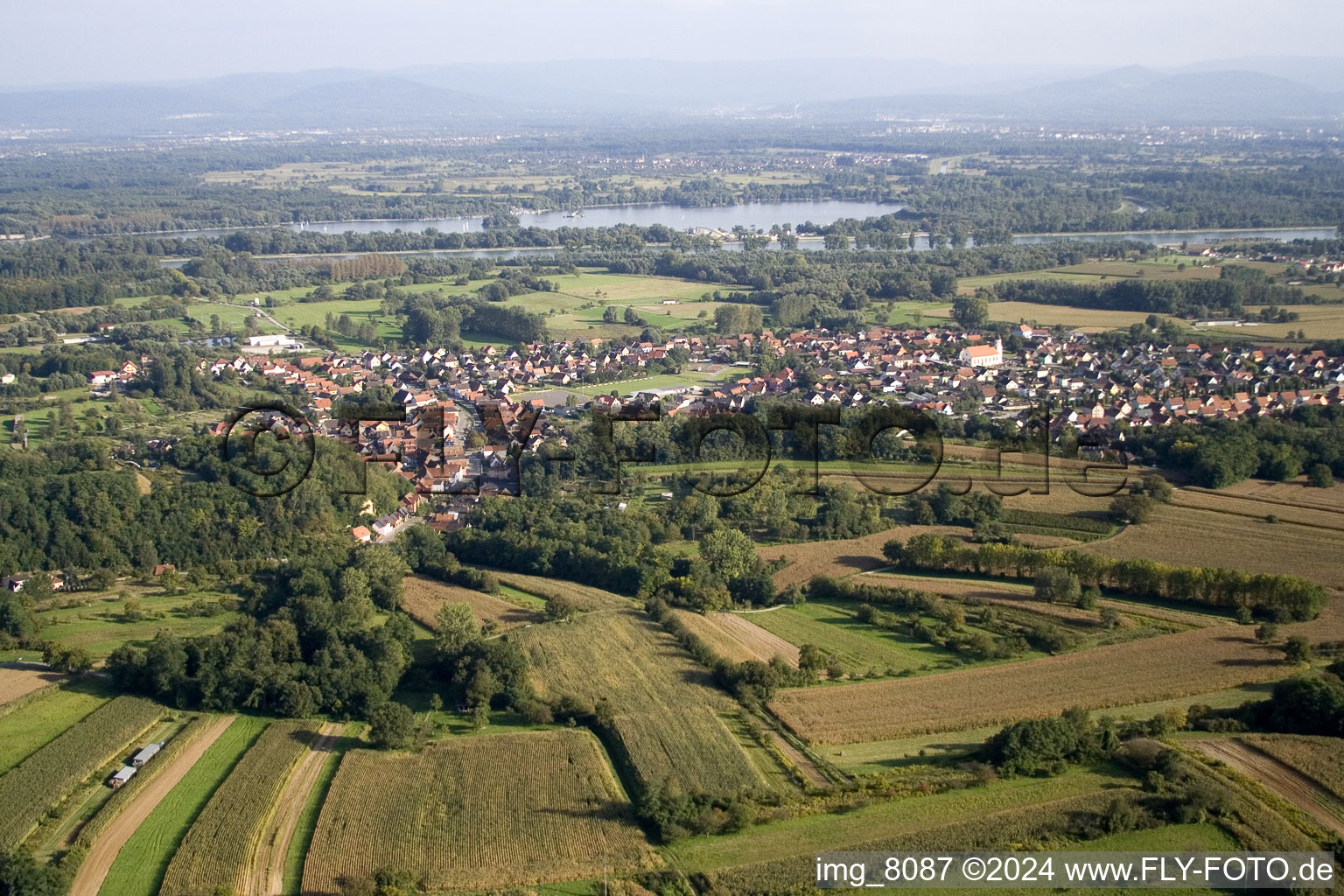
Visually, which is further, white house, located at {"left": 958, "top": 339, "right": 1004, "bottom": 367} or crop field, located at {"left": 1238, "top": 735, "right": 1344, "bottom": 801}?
white house, located at {"left": 958, "top": 339, "right": 1004, "bottom": 367}

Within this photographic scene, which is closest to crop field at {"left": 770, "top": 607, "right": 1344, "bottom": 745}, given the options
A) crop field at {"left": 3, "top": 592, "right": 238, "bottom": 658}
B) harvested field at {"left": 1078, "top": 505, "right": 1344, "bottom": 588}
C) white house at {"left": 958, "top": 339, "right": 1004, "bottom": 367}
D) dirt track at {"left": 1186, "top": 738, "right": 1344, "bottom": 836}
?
dirt track at {"left": 1186, "top": 738, "right": 1344, "bottom": 836}

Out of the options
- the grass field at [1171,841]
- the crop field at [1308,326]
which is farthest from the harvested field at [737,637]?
the crop field at [1308,326]

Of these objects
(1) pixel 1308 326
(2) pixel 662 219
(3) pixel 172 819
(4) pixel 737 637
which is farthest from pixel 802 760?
(2) pixel 662 219

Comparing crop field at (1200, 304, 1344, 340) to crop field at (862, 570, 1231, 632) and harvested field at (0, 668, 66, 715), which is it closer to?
crop field at (862, 570, 1231, 632)

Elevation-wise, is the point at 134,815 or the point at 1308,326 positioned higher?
the point at 1308,326

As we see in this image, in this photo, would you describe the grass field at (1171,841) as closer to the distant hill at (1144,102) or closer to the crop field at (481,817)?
the crop field at (481,817)

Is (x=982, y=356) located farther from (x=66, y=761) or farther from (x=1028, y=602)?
(x=66, y=761)
